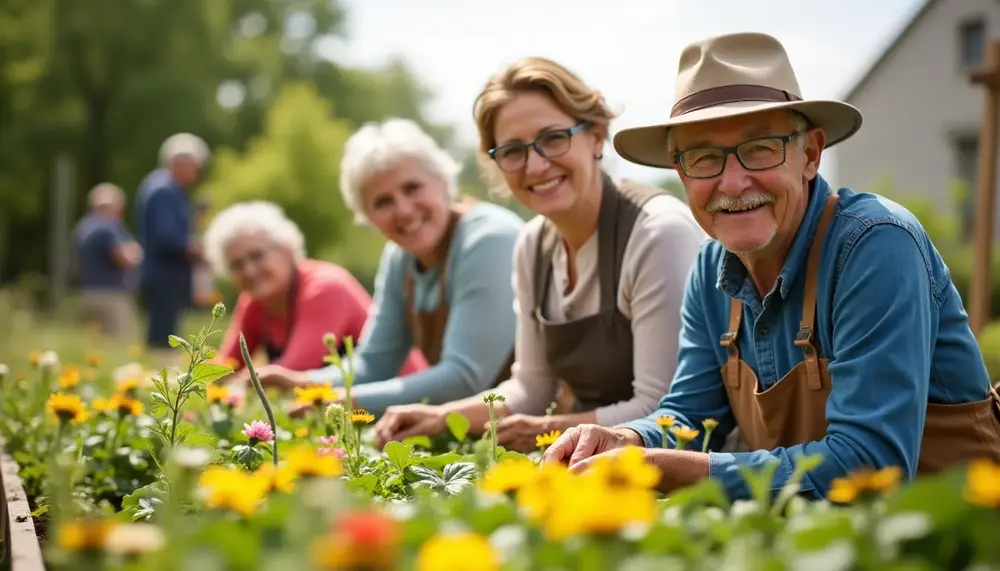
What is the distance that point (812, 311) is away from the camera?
2205 mm

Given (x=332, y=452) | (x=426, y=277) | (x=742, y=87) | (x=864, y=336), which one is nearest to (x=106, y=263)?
(x=426, y=277)

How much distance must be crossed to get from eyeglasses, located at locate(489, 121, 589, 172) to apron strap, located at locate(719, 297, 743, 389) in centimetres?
91

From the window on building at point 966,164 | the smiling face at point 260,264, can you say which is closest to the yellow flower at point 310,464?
the smiling face at point 260,264

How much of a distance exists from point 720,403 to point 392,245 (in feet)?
6.90

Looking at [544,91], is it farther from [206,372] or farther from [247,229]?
[247,229]

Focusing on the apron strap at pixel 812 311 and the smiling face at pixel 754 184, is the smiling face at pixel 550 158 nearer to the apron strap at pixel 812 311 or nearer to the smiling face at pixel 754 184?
the smiling face at pixel 754 184

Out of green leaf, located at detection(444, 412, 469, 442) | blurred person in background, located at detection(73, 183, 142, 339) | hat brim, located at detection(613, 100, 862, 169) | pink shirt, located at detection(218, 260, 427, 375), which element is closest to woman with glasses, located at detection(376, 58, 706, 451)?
green leaf, located at detection(444, 412, 469, 442)

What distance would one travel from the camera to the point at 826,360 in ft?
7.22

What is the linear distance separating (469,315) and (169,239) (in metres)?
7.08

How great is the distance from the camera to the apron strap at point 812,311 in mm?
2207

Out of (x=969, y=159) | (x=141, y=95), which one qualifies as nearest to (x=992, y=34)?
(x=969, y=159)

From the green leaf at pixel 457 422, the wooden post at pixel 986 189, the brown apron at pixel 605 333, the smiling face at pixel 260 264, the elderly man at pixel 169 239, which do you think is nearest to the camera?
the green leaf at pixel 457 422

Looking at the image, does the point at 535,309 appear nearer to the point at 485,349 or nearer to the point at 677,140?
the point at 485,349

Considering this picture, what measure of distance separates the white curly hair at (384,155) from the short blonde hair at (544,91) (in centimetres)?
78
